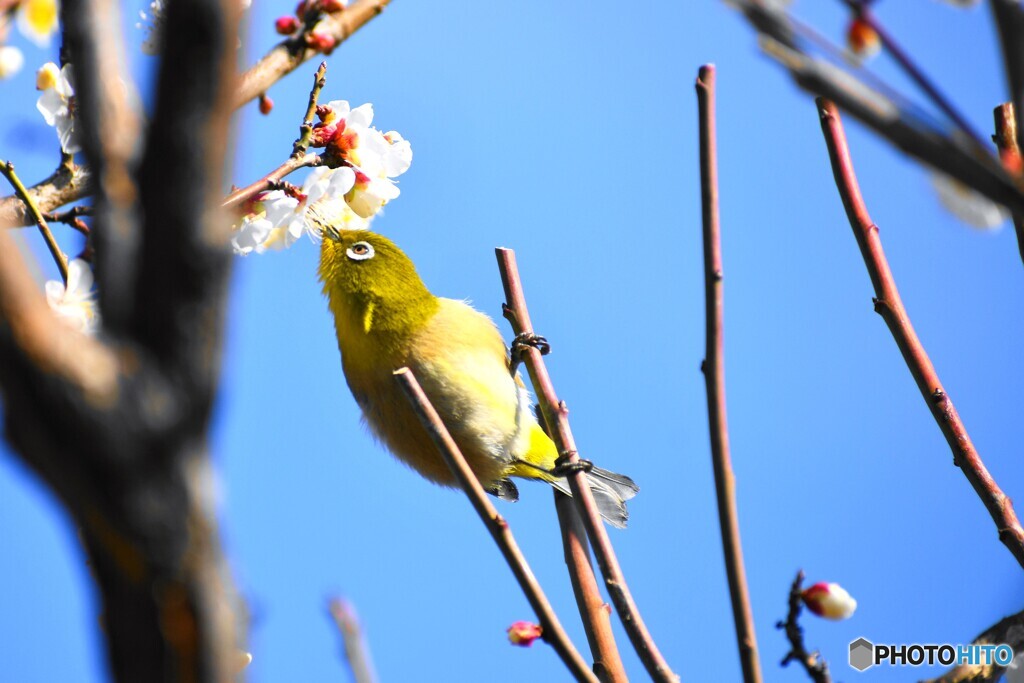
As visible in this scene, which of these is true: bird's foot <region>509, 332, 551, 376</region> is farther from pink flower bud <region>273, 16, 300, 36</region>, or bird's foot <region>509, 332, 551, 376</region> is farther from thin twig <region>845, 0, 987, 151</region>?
thin twig <region>845, 0, 987, 151</region>

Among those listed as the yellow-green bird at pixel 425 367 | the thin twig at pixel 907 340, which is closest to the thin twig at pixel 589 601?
the thin twig at pixel 907 340

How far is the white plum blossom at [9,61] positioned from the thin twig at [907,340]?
2040mm

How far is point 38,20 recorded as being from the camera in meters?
2.30

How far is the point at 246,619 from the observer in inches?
31.7

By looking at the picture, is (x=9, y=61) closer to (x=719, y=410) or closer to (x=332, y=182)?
(x=332, y=182)

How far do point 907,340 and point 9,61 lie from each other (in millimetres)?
2357

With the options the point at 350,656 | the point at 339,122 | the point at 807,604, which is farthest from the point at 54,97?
the point at 807,604

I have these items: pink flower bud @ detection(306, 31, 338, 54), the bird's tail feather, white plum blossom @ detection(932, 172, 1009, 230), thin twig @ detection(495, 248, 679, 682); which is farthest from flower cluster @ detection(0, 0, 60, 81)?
the bird's tail feather

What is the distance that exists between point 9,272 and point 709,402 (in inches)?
44.3

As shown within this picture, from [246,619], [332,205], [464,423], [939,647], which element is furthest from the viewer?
[464,423]

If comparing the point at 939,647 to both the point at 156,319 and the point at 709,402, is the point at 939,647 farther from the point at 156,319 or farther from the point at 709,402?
the point at 156,319

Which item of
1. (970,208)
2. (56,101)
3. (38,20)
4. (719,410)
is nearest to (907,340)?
(970,208)

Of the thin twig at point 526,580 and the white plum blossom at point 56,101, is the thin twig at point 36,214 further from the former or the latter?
the thin twig at point 526,580

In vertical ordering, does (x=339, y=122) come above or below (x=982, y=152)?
above
